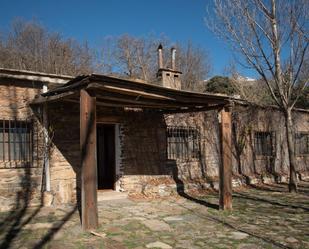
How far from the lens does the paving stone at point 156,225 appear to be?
7231 millimetres

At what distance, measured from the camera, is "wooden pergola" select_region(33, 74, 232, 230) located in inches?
269

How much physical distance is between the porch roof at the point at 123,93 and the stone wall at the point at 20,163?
38 centimetres

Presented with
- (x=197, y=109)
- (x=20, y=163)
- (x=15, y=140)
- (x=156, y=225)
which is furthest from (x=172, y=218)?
(x=15, y=140)

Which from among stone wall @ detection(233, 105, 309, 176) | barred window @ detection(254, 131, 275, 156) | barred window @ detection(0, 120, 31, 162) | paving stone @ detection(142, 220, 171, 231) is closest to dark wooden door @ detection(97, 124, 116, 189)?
barred window @ detection(0, 120, 31, 162)

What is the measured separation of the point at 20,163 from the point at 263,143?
428 inches

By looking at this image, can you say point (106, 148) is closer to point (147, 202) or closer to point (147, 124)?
point (147, 124)

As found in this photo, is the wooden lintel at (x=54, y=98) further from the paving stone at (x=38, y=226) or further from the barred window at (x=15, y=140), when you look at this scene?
the paving stone at (x=38, y=226)

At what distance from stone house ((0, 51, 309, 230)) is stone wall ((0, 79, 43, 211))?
0.02 m

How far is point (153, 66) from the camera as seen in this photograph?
2786 cm

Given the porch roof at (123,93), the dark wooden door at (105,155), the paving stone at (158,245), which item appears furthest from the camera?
the dark wooden door at (105,155)

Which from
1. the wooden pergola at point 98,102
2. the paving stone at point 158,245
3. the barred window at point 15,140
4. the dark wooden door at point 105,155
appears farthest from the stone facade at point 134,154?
the paving stone at point 158,245

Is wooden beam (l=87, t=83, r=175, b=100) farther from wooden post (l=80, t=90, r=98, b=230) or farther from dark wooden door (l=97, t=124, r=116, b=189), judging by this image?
dark wooden door (l=97, t=124, r=116, b=189)

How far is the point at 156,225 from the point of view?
7.51m

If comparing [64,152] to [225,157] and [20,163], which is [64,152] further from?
[225,157]
